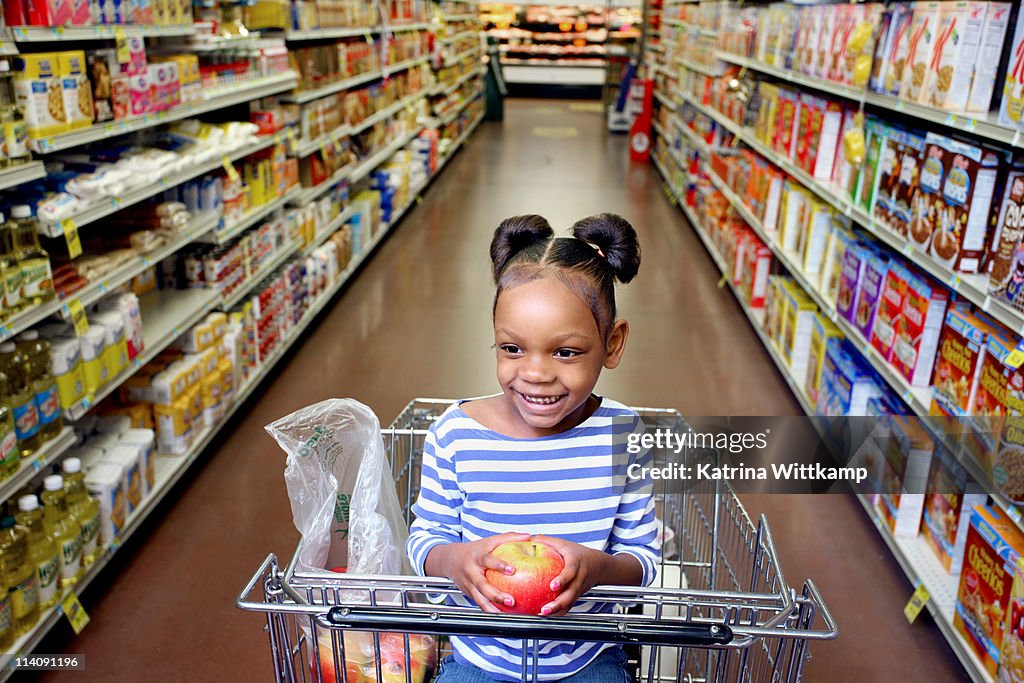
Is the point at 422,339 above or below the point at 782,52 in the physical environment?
below

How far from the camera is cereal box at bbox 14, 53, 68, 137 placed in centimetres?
237

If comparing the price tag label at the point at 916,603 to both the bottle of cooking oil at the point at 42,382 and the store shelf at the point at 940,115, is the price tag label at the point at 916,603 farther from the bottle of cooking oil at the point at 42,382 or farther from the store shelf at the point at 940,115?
the bottle of cooking oil at the point at 42,382

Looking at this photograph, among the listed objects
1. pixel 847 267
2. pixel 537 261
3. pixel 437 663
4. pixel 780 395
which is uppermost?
pixel 537 261

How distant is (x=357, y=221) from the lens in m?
6.45

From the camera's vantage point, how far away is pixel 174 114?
324cm

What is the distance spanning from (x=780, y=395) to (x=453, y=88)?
8915 mm

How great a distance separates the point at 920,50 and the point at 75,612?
128 inches

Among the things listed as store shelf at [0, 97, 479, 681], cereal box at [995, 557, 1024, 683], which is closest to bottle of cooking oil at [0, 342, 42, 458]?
store shelf at [0, 97, 479, 681]

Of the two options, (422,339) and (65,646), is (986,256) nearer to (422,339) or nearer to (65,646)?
(65,646)

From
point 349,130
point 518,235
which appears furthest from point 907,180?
point 349,130

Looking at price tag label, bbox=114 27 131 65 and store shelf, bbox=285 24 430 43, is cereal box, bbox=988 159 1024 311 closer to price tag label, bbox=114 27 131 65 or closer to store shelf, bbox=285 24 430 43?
price tag label, bbox=114 27 131 65

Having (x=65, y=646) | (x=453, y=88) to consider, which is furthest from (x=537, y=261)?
(x=453, y=88)

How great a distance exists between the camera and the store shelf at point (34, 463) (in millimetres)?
2240

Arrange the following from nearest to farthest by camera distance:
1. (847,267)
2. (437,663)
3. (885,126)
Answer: (437,663) < (885,126) < (847,267)
